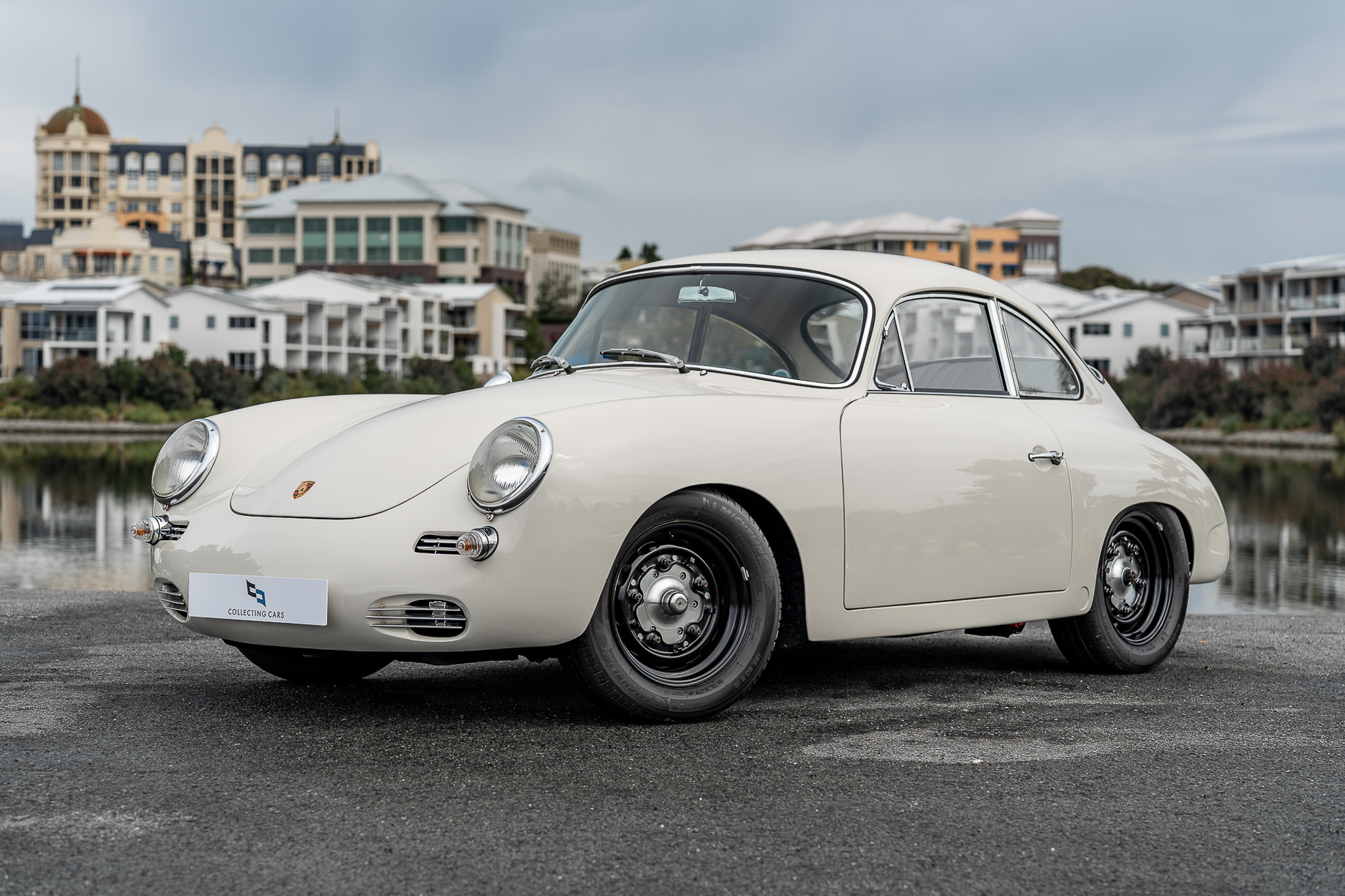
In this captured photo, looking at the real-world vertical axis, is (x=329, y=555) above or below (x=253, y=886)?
above

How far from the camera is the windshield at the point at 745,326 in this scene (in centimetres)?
545

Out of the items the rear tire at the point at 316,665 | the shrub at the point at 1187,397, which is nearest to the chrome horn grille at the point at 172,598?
the rear tire at the point at 316,665

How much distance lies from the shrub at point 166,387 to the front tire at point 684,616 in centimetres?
7156

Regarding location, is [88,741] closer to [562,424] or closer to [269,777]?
[269,777]

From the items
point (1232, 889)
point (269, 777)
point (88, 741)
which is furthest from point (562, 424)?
point (1232, 889)

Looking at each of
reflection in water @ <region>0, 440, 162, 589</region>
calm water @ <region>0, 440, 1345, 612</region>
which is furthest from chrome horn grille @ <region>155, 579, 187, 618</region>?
calm water @ <region>0, 440, 1345, 612</region>

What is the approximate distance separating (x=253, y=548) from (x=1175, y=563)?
159 inches

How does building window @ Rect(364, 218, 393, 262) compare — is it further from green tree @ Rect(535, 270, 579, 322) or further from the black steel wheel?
the black steel wheel

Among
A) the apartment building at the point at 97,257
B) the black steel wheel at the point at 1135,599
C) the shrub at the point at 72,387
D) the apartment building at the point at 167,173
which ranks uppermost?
the apartment building at the point at 167,173

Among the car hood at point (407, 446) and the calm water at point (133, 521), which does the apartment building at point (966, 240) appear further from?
the car hood at point (407, 446)

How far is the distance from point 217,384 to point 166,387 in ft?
11.5

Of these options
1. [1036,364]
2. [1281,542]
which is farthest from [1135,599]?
[1281,542]

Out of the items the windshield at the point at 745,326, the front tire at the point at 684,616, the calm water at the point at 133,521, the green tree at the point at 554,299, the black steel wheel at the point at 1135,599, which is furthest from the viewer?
the green tree at the point at 554,299

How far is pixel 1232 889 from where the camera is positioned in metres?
3.19
